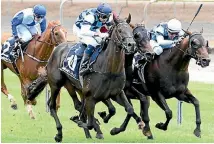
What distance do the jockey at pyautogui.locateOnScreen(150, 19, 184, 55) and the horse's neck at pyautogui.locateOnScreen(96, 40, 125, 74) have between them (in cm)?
196

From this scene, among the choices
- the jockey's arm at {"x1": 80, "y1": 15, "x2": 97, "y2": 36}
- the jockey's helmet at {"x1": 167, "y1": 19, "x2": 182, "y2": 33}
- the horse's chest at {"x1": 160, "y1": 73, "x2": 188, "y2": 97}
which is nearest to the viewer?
the jockey's arm at {"x1": 80, "y1": 15, "x2": 97, "y2": 36}

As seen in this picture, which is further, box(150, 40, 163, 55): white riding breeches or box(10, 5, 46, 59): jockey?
box(10, 5, 46, 59): jockey

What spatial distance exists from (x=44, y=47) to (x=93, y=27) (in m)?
3.34

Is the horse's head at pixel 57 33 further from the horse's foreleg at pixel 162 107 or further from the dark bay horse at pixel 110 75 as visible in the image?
the dark bay horse at pixel 110 75

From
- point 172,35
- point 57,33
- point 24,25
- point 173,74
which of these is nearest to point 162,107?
point 173,74

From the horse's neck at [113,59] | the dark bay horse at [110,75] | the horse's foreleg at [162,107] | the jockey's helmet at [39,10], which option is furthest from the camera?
the jockey's helmet at [39,10]

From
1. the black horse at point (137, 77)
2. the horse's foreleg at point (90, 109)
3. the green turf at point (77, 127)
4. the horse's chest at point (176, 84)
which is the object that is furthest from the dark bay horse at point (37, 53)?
the horse's foreleg at point (90, 109)

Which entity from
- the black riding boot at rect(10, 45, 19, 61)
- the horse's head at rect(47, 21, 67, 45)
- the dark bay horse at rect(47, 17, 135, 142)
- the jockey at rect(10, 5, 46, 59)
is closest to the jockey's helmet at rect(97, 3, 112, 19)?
the dark bay horse at rect(47, 17, 135, 142)

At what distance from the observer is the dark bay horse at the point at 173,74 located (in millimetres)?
14025

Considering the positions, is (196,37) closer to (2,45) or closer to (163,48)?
(163,48)

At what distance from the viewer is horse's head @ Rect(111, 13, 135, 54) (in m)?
12.1

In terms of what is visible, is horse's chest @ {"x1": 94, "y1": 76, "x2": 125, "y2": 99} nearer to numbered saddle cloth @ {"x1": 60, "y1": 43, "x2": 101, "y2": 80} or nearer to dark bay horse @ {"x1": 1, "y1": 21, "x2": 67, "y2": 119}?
numbered saddle cloth @ {"x1": 60, "y1": 43, "x2": 101, "y2": 80}

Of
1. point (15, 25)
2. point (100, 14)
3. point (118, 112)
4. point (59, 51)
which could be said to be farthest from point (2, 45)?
point (100, 14)

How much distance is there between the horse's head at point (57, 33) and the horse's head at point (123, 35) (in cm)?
373
